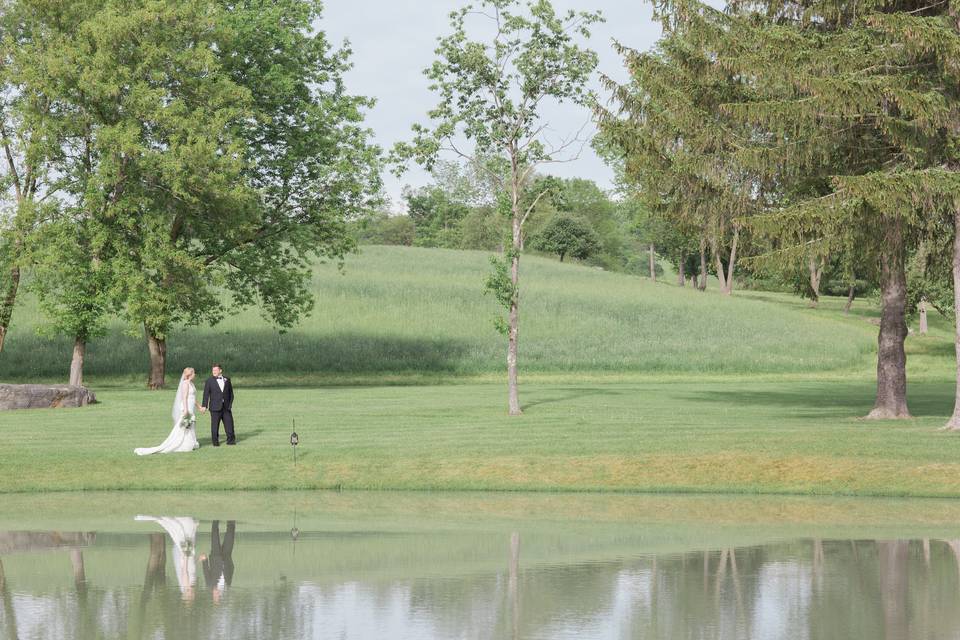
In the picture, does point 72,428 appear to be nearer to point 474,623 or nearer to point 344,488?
point 344,488

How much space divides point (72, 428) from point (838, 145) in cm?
2092

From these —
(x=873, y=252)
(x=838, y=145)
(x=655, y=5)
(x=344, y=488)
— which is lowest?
(x=344, y=488)

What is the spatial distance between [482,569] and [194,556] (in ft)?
12.5

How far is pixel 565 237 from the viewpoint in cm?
14012

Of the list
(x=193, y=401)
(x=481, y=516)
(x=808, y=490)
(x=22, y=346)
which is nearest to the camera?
(x=481, y=516)

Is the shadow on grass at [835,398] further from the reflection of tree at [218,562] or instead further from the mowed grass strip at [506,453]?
the reflection of tree at [218,562]

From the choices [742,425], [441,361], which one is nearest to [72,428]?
[742,425]

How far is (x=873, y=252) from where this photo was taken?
98.5 ft

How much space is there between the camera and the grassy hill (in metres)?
59.7

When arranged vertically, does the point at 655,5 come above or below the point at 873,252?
above

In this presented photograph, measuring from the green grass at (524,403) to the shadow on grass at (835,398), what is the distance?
123mm

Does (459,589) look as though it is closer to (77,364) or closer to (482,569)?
(482,569)

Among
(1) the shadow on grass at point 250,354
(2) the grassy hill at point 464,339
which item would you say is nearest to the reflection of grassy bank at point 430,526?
(2) the grassy hill at point 464,339

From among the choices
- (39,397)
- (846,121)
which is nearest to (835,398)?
(846,121)
